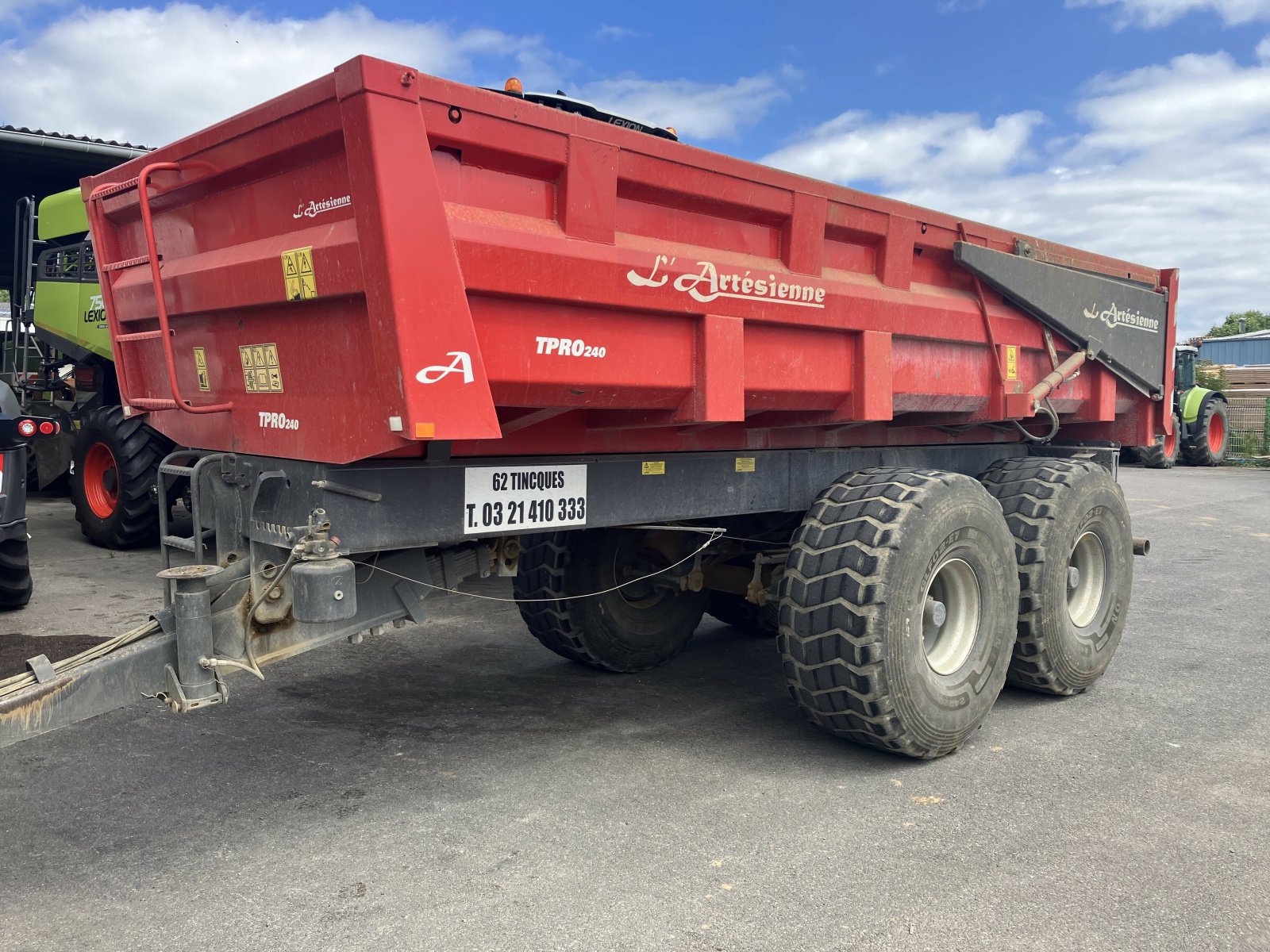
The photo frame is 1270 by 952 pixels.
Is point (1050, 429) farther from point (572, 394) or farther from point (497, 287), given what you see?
point (497, 287)

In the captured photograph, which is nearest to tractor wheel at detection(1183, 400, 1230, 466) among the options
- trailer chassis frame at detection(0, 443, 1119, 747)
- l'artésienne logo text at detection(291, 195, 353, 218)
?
trailer chassis frame at detection(0, 443, 1119, 747)

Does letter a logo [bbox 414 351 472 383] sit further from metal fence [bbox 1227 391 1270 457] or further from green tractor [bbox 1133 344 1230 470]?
metal fence [bbox 1227 391 1270 457]

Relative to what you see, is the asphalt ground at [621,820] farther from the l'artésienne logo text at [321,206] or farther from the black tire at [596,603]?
the l'artésienne logo text at [321,206]

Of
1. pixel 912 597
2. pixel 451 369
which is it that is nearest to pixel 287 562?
pixel 451 369

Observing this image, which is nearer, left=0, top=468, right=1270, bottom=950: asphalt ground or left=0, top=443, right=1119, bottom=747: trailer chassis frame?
left=0, top=468, right=1270, bottom=950: asphalt ground

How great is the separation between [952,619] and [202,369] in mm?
3131

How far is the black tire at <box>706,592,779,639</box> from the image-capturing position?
602 centimetres

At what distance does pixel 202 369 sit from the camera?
376cm

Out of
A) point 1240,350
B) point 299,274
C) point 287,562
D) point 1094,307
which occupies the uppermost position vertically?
point 299,274

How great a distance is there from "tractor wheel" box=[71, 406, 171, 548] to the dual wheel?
15.4ft

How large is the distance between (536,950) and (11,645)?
4.41 meters

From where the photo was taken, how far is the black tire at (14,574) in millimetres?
6055

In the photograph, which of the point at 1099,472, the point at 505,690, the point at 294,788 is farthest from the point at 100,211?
the point at 1099,472

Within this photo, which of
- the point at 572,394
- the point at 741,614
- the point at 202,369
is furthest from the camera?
the point at 741,614
